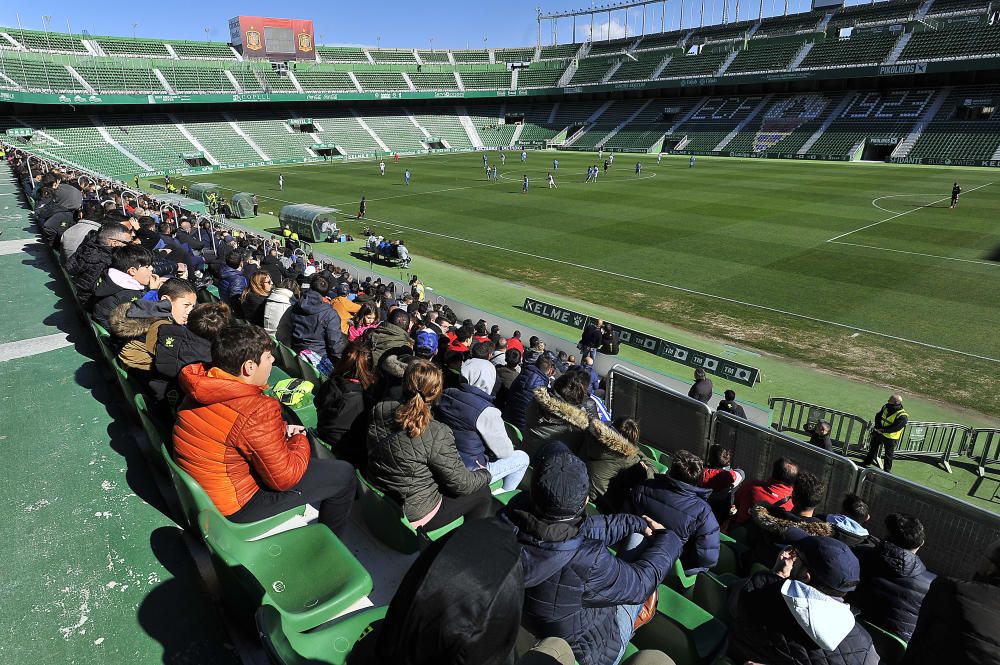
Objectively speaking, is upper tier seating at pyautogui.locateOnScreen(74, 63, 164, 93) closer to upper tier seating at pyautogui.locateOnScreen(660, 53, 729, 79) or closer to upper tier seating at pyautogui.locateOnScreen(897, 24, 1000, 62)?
upper tier seating at pyautogui.locateOnScreen(660, 53, 729, 79)

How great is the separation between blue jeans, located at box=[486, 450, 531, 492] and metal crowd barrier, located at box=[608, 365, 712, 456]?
3425 mm

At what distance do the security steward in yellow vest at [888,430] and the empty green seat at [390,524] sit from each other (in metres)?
7.89

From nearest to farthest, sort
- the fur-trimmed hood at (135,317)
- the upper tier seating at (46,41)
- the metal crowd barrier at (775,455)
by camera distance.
Result: 1. the fur-trimmed hood at (135,317)
2. the metal crowd barrier at (775,455)
3. the upper tier seating at (46,41)

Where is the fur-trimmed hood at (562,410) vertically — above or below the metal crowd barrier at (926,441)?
above

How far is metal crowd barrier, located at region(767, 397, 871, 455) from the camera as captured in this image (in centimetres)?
984

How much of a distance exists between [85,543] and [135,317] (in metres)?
2.54

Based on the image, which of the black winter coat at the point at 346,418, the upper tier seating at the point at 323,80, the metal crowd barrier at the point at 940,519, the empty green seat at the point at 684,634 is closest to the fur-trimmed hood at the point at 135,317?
the black winter coat at the point at 346,418

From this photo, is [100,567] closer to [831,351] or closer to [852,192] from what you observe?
[831,351]

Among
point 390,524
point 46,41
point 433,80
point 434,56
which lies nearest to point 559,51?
point 434,56

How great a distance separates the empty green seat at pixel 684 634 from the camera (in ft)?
10.3

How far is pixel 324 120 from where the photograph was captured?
236 feet

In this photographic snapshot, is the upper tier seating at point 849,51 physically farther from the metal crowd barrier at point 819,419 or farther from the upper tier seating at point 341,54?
the metal crowd barrier at point 819,419

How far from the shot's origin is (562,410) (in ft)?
16.5

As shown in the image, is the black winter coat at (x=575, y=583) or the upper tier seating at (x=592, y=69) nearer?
the black winter coat at (x=575, y=583)
